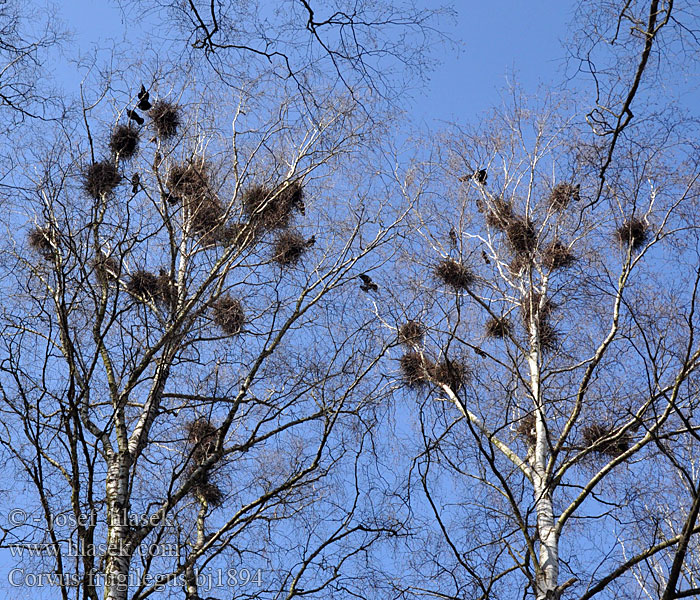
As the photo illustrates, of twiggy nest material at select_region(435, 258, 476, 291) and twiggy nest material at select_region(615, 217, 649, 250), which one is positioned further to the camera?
twiggy nest material at select_region(435, 258, 476, 291)

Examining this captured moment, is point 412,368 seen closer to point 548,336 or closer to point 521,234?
point 548,336

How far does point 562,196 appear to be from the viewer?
8164mm

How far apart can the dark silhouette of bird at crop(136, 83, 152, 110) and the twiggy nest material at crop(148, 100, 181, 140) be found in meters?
0.09

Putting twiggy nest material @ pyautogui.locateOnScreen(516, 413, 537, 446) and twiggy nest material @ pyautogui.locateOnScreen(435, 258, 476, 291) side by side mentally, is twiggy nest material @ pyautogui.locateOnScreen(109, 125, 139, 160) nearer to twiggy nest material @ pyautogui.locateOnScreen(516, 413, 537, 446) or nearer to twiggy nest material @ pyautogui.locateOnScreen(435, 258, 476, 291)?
twiggy nest material @ pyautogui.locateOnScreen(435, 258, 476, 291)

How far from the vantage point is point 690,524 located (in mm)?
3297

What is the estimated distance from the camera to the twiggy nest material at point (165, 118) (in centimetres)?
701

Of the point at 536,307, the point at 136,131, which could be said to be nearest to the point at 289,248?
the point at 136,131

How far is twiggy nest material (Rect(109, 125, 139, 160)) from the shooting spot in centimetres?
710

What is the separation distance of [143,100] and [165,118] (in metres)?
0.25

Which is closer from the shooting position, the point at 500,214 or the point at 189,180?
the point at 189,180

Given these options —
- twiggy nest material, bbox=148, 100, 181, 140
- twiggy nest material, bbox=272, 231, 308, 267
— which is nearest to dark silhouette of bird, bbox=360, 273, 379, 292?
twiggy nest material, bbox=272, 231, 308, 267

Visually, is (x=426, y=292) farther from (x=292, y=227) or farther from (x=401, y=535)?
(x=401, y=535)

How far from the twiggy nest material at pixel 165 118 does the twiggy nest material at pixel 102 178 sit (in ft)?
1.86

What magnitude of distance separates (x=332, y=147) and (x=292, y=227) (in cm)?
103
